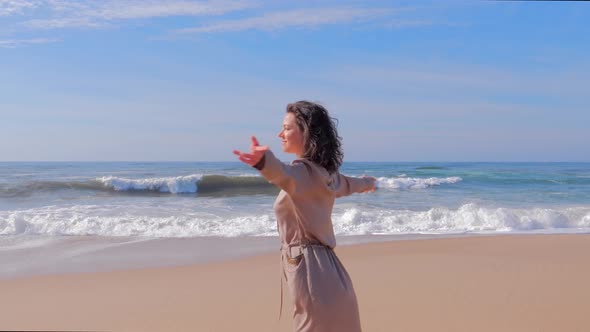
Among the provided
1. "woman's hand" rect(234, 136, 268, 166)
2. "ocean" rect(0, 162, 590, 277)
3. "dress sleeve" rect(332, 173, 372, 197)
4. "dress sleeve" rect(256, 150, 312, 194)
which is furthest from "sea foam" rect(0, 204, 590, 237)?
"woman's hand" rect(234, 136, 268, 166)

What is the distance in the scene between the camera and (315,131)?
2.20 meters

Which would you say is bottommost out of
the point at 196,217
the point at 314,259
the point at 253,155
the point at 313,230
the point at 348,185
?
the point at 196,217

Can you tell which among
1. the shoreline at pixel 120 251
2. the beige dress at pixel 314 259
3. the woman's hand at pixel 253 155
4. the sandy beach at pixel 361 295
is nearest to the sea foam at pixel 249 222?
the shoreline at pixel 120 251

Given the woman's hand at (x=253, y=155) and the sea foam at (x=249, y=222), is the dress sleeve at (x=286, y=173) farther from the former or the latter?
the sea foam at (x=249, y=222)

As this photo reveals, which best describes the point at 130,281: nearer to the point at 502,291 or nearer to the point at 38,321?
the point at 38,321

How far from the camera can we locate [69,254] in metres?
7.66

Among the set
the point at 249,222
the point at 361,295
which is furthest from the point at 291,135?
the point at 249,222

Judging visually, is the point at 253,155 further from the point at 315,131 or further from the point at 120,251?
the point at 120,251

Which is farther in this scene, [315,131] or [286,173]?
[315,131]

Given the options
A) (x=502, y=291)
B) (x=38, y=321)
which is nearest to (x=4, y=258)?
(x=38, y=321)

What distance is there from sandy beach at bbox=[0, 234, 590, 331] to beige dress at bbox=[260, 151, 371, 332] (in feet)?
8.28

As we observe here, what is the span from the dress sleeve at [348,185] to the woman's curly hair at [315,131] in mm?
104

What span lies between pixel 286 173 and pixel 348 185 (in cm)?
55

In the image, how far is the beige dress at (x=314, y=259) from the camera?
217cm
